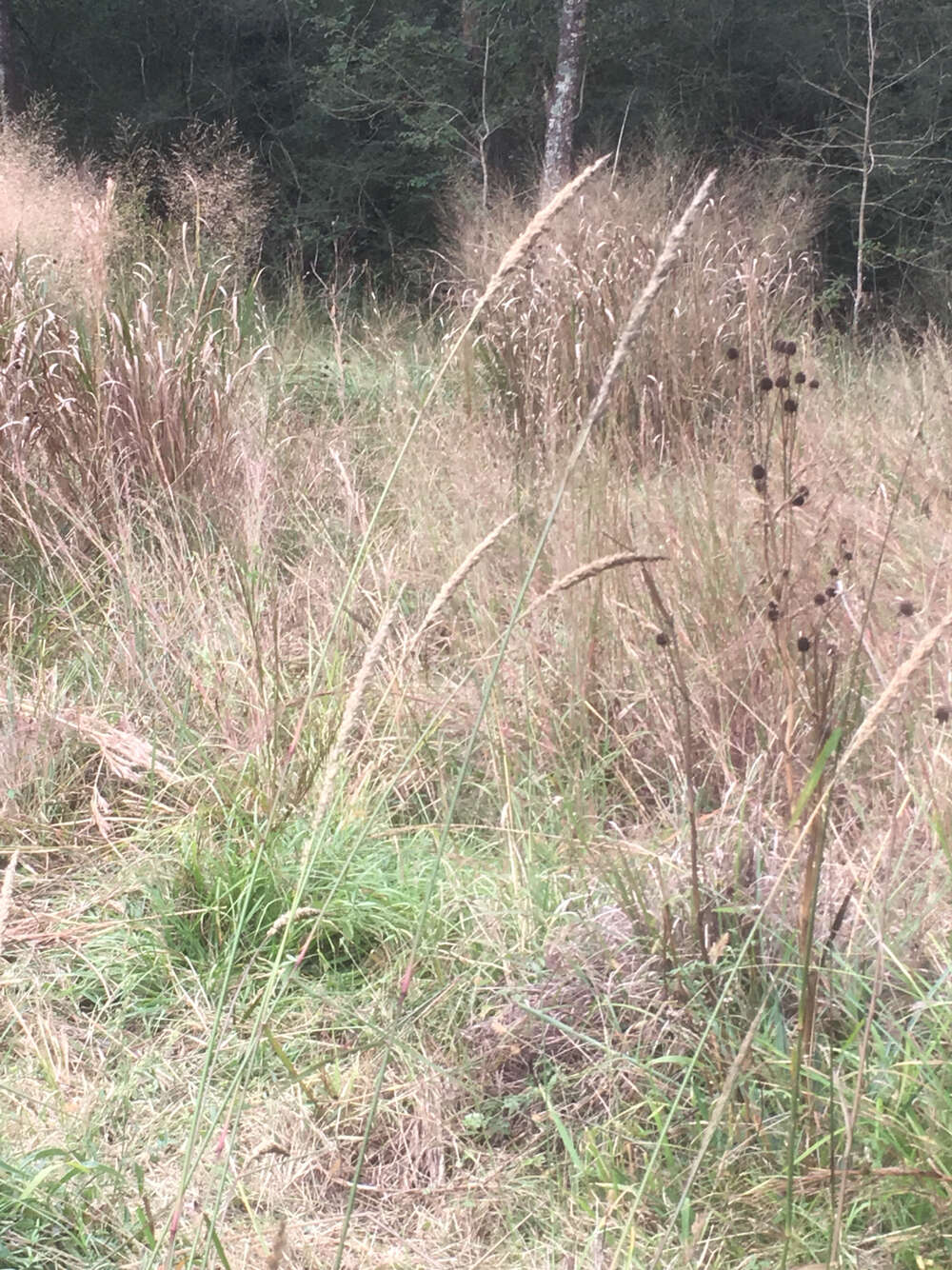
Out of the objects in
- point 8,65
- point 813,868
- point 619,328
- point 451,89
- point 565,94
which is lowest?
point 813,868

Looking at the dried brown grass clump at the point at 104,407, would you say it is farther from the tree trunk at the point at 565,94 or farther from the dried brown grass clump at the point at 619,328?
the tree trunk at the point at 565,94

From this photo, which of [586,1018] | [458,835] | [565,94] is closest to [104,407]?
[458,835]

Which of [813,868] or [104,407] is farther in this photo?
[104,407]

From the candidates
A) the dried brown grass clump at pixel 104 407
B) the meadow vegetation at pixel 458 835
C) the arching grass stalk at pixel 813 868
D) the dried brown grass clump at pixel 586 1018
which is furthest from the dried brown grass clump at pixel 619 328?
the arching grass stalk at pixel 813 868

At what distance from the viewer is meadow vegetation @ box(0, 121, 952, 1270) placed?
112cm

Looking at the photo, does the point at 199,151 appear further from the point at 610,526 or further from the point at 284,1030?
the point at 284,1030

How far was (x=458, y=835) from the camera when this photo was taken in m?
1.91

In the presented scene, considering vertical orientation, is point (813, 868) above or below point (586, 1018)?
above

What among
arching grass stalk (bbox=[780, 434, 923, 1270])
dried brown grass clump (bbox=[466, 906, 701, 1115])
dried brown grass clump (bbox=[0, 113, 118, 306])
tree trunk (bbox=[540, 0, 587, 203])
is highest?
tree trunk (bbox=[540, 0, 587, 203])

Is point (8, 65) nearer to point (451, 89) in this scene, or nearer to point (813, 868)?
point (451, 89)

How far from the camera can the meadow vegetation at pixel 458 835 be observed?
1115 mm

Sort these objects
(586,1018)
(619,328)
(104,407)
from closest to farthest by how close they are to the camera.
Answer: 1. (586,1018)
2. (104,407)
3. (619,328)

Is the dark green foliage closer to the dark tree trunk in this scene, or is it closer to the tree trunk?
the dark tree trunk

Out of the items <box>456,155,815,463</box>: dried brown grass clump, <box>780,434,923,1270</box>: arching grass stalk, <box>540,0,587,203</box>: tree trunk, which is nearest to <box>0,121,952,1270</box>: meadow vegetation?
<box>780,434,923,1270</box>: arching grass stalk
